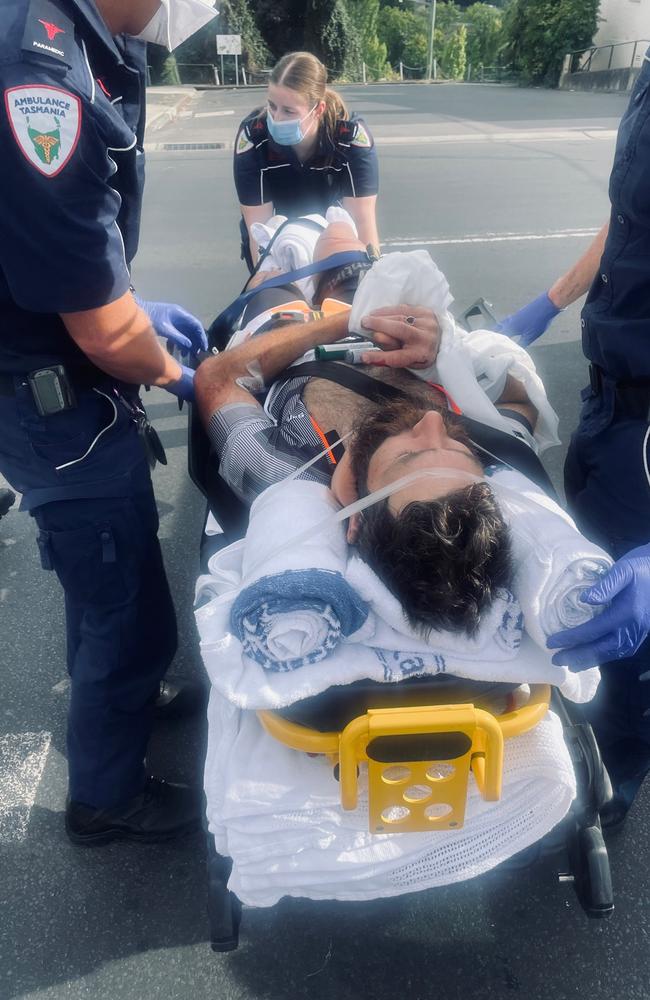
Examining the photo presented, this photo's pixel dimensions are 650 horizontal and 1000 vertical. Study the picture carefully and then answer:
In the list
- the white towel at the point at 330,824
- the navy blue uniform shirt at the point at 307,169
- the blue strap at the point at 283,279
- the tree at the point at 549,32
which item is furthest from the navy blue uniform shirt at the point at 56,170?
the tree at the point at 549,32

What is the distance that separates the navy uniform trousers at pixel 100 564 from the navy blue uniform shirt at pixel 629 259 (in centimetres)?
107

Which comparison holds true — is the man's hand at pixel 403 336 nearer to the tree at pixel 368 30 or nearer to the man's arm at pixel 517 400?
the man's arm at pixel 517 400

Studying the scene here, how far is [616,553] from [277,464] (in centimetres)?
80

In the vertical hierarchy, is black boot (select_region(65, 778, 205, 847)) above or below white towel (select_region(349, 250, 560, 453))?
below

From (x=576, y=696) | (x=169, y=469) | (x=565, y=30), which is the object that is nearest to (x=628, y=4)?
(x=565, y=30)

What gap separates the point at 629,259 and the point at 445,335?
56 centimetres

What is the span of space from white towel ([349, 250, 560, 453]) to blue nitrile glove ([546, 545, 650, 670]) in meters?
0.87

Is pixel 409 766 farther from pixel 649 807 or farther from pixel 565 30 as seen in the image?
pixel 565 30

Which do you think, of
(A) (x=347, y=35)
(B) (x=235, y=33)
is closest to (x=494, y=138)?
(B) (x=235, y=33)

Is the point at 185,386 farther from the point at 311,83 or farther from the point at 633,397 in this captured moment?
the point at 311,83

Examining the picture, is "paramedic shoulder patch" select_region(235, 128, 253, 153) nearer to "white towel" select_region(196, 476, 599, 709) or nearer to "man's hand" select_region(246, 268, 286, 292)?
"man's hand" select_region(246, 268, 286, 292)

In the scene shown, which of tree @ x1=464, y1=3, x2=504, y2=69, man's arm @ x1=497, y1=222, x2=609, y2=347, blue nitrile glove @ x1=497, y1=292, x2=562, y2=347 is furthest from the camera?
tree @ x1=464, y1=3, x2=504, y2=69

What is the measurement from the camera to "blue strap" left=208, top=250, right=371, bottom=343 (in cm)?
231

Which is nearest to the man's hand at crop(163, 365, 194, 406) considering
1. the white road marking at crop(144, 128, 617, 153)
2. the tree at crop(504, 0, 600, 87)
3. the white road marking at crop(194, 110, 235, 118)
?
the white road marking at crop(144, 128, 617, 153)
